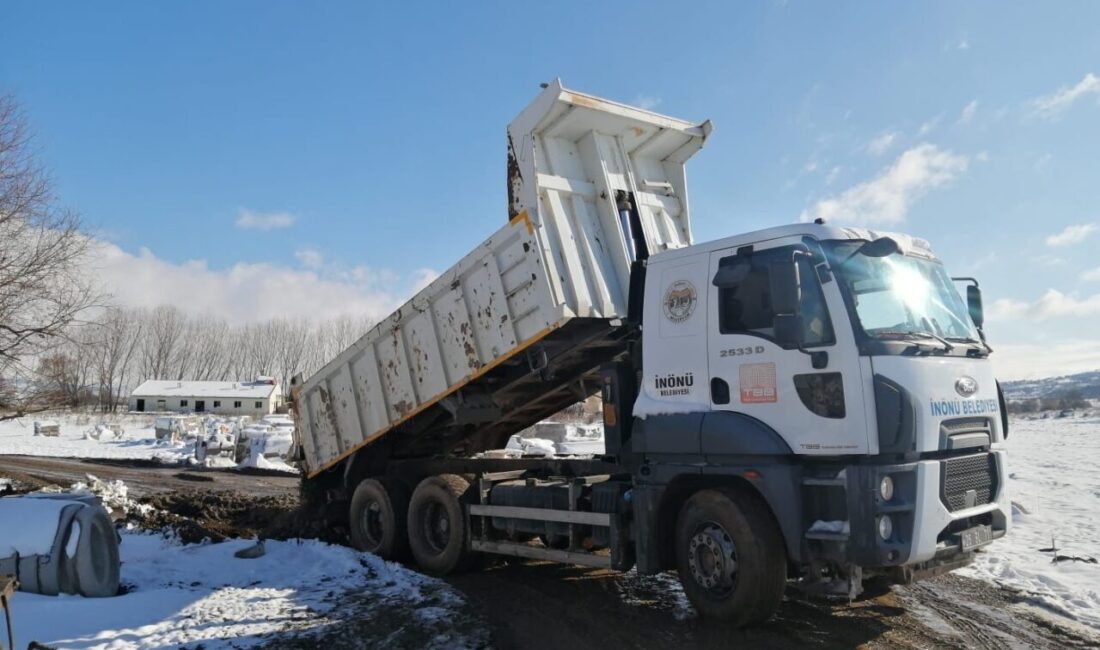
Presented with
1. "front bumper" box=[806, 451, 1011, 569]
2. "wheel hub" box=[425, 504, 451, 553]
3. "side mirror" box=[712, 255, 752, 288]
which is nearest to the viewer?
"front bumper" box=[806, 451, 1011, 569]

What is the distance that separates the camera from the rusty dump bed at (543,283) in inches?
270

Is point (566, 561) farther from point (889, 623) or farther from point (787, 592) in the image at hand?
point (889, 623)


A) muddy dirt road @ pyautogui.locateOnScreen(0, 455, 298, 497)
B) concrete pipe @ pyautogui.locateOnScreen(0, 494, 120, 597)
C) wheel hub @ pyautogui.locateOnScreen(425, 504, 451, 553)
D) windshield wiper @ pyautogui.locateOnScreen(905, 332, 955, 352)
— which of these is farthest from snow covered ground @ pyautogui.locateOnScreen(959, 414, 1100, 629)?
muddy dirt road @ pyautogui.locateOnScreen(0, 455, 298, 497)

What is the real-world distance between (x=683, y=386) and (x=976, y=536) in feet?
7.33

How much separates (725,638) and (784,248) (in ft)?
9.34

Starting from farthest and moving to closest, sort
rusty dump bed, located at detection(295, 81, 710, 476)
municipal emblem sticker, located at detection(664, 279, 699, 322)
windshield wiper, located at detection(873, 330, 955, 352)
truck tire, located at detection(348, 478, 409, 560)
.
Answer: truck tire, located at detection(348, 478, 409, 560) → rusty dump bed, located at detection(295, 81, 710, 476) → municipal emblem sticker, located at detection(664, 279, 699, 322) → windshield wiper, located at detection(873, 330, 955, 352)

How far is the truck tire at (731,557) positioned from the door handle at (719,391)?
656 mm

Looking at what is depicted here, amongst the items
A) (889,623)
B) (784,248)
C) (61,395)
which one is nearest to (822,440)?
(784,248)

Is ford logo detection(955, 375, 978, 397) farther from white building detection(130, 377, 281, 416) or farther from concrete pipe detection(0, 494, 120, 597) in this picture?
white building detection(130, 377, 281, 416)

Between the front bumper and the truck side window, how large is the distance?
954 millimetres

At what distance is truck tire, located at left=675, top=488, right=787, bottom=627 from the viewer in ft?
16.8

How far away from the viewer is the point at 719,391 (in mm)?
5598

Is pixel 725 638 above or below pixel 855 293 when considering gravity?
below

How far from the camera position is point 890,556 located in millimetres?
4668
